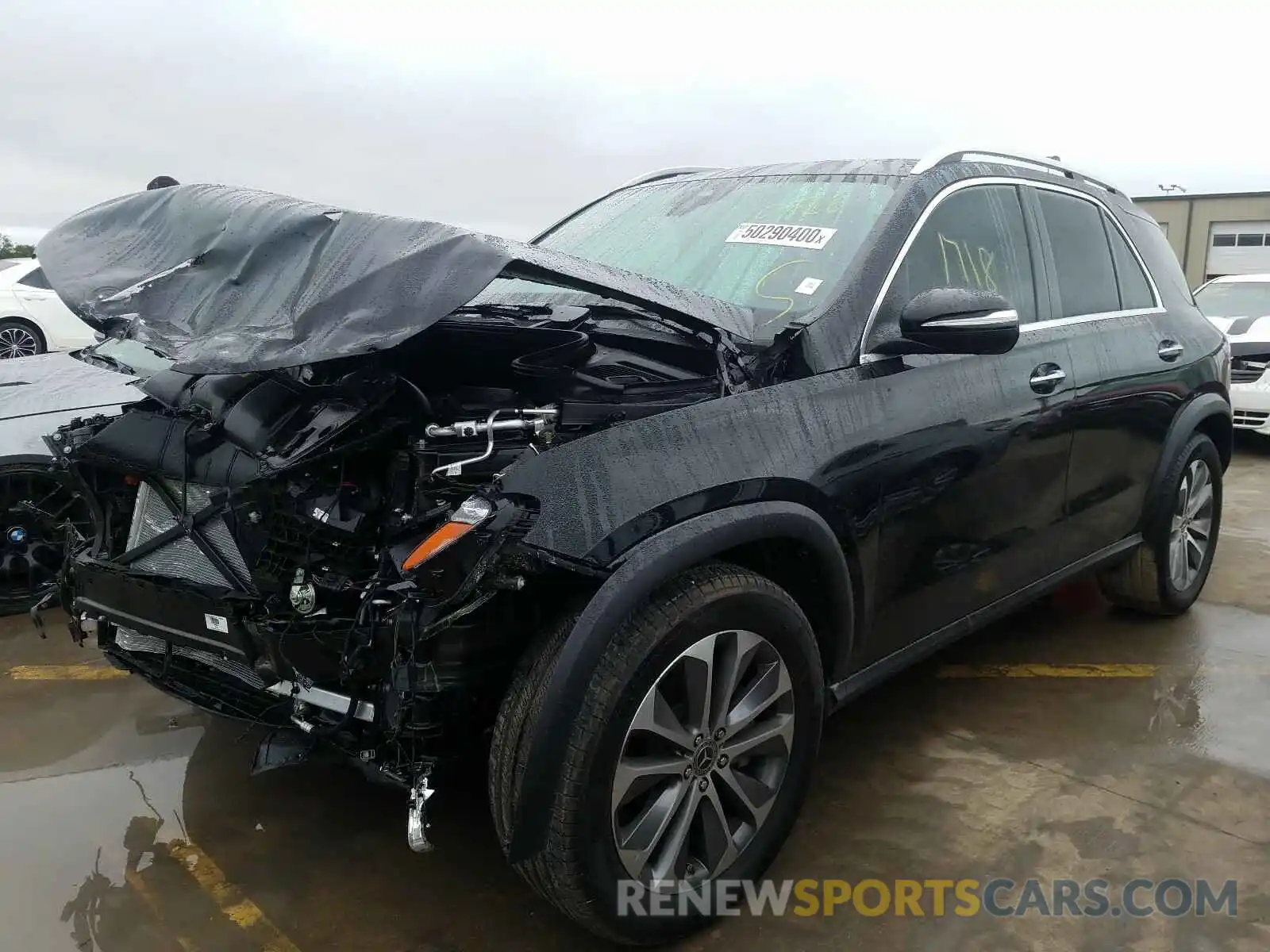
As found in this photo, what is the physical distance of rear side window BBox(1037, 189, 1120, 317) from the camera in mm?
3471

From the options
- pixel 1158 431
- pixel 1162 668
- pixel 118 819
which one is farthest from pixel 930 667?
pixel 118 819

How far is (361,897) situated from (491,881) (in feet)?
1.07

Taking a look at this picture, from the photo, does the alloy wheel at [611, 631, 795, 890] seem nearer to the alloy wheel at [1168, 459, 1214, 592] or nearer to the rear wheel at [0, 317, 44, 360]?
the alloy wheel at [1168, 459, 1214, 592]

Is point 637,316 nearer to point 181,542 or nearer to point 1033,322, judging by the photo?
point 181,542

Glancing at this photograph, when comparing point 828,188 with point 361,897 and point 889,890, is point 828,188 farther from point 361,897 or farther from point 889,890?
point 361,897

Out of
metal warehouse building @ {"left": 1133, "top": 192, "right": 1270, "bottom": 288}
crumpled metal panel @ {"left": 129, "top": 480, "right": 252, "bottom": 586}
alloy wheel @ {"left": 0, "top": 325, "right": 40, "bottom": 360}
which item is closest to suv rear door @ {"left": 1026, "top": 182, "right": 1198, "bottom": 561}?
crumpled metal panel @ {"left": 129, "top": 480, "right": 252, "bottom": 586}

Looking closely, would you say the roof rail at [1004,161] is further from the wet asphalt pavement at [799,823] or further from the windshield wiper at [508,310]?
the wet asphalt pavement at [799,823]

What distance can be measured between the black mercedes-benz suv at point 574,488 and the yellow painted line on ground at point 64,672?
127 centimetres

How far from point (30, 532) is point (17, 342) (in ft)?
23.3

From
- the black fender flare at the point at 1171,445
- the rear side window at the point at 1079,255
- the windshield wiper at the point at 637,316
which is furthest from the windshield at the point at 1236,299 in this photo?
the windshield wiper at the point at 637,316

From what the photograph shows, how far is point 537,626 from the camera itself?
2180mm

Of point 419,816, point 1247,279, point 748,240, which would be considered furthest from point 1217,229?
point 419,816

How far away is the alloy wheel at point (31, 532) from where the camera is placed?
4105 millimetres

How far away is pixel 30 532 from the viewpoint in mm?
4195
